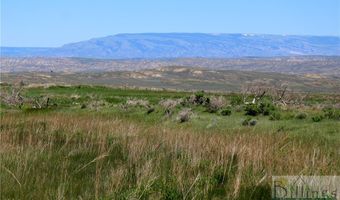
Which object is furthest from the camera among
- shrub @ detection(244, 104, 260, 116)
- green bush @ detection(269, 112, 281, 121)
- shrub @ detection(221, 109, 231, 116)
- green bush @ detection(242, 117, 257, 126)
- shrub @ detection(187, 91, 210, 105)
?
shrub @ detection(187, 91, 210, 105)

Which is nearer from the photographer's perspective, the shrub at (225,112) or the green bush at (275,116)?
the green bush at (275,116)

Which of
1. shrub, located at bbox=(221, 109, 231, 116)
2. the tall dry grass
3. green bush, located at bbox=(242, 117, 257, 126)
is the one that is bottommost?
shrub, located at bbox=(221, 109, 231, 116)

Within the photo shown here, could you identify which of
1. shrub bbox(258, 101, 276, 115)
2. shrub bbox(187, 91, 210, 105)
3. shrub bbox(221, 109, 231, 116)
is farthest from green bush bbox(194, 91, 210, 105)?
shrub bbox(221, 109, 231, 116)

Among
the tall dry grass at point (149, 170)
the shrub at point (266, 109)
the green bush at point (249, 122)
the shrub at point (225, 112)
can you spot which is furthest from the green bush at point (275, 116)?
the tall dry grass at point (149, 170)

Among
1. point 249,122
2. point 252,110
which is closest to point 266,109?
point 252,110

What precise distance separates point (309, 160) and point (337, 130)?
9677 mm

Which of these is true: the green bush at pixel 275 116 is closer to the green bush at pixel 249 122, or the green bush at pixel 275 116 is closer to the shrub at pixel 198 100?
the green bush at pixel 249 122

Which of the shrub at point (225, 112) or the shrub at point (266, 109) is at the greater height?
the shrub at point (266, 109)

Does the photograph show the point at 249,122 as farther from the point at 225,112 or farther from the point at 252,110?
the point at 225,112

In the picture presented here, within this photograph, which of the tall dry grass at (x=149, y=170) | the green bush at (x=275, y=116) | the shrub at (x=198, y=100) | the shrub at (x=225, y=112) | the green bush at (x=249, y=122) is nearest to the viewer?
the tall dry grass at (x=149, y=170)

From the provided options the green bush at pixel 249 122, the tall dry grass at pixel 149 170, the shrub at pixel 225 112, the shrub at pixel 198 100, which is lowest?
the shrub at pixel 198 100

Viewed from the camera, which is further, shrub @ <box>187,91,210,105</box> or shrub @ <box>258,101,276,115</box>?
shrub @ <box>187,91,210,105</box>

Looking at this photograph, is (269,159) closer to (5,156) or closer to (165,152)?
(165,152)

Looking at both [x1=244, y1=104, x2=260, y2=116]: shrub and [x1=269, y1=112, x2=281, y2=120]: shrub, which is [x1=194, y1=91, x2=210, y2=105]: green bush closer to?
[x1=244, y1=104, x2=260, y2=116]: shrub
